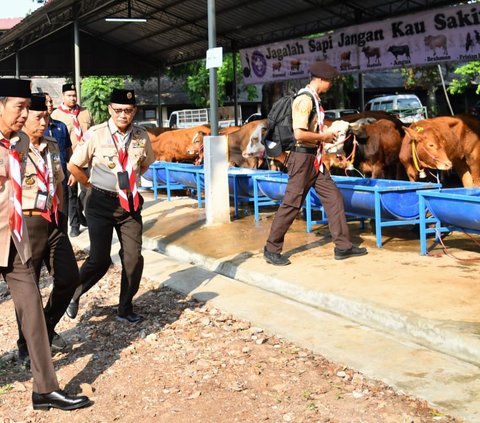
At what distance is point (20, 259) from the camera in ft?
14.5

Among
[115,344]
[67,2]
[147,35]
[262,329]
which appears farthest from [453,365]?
[147,35]

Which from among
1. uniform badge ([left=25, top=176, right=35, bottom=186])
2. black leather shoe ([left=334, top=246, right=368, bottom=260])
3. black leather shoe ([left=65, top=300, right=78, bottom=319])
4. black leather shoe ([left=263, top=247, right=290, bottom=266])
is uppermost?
uniform badge ([left=25, top=176, right=35, bottom=186])

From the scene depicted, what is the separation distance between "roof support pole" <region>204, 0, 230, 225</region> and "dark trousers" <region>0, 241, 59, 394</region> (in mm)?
6092

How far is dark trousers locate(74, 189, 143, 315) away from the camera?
6008 mm

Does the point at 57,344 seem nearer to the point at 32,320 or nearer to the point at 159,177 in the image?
the point at 32,320

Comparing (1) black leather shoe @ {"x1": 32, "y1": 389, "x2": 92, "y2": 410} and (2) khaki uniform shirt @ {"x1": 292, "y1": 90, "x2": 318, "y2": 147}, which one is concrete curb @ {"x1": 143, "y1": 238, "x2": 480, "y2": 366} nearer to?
(2) khaki uniform shirt @ {"x1": 292, "y1": 90, "x2": 318, "y2": 147}

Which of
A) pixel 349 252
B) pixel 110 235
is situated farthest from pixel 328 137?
pixel 110 235

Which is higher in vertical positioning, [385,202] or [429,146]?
[429,146]

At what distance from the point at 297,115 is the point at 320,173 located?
656 millimetres

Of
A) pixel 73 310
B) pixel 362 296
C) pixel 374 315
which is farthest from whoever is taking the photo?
pixel 73 310

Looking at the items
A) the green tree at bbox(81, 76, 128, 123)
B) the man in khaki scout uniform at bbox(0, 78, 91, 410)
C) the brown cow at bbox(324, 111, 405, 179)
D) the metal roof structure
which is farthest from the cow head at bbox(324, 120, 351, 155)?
the green tree at bbox(81, 76, 128, 123)

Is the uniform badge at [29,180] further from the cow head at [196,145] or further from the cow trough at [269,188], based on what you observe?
the cow head at [196,145]

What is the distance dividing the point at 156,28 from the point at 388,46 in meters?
11.4

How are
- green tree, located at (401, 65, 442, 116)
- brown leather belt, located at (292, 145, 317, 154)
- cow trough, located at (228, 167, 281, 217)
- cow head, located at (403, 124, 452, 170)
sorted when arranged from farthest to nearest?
green tree, located at (401, 65, 442, 116)
cow trough, located at (228, 167, 281, 217)
cow head, located at (403, 124, 452, 170)
brown leather belt, located at (292, 145, 317, 154)
